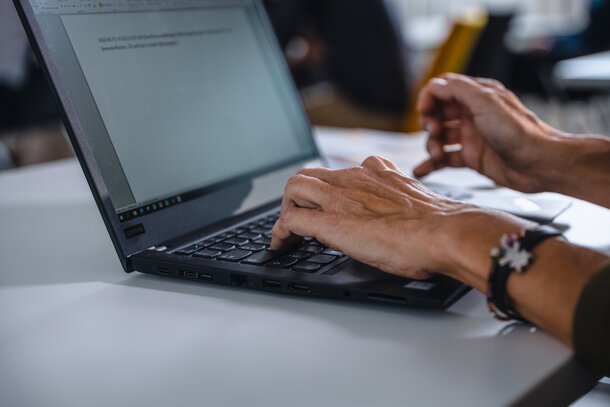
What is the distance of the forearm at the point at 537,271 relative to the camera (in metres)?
0.48

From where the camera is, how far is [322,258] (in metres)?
0.63

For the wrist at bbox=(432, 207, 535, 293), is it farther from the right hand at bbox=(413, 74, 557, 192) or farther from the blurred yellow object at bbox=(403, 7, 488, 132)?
the blurred yellow object at bbox=(403, 7, 488, 132)

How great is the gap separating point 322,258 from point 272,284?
0.06 m

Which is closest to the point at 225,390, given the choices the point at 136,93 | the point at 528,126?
the point at 136,93

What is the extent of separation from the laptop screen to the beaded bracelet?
414 millimetres

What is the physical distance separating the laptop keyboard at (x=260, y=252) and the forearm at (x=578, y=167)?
0.41m

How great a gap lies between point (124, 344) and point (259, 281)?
14 cm

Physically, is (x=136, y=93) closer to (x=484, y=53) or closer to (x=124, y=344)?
(x=124, y=344)

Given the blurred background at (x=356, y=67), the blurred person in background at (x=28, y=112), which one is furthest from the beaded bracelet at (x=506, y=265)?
the blurred person in background at (x=28, y=112)

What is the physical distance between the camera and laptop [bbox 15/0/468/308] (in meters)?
0.62

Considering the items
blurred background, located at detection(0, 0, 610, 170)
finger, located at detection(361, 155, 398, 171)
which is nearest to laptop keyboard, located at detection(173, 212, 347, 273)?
finger, located at detection(361, 155, 398, 171)

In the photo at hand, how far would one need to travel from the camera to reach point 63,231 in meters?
0.90

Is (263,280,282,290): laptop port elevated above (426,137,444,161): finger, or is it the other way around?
(426,137,444,161): finger

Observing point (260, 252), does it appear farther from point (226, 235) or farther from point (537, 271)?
point (537, 271)
